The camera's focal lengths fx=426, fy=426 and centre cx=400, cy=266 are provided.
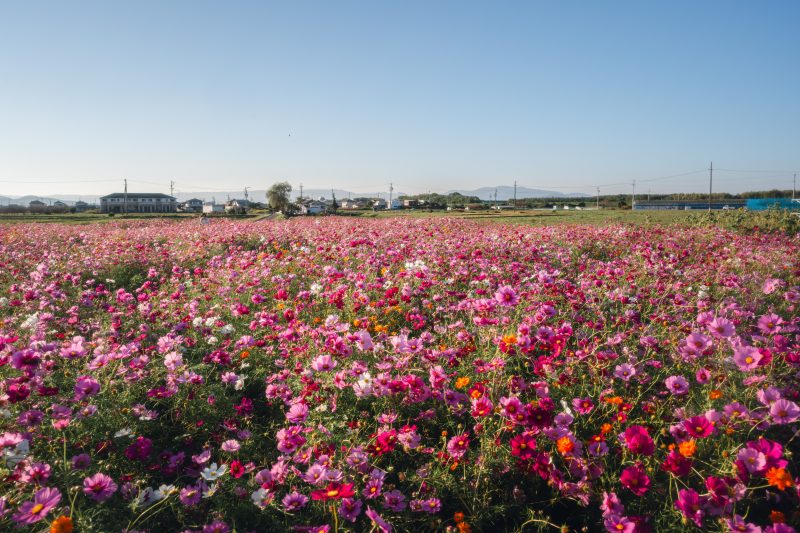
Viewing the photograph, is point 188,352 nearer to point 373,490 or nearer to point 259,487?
point 259,487

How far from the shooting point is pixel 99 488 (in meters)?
1.76

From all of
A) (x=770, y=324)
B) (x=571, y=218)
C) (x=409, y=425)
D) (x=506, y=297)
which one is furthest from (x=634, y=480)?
(x=571, y=218)

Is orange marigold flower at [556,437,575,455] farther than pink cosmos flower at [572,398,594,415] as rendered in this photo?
No

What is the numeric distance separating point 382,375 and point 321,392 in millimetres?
496

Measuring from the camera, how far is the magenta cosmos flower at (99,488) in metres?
1.74

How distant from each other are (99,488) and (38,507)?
0.32 m

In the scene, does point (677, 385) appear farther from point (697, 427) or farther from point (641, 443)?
point (641, 443)

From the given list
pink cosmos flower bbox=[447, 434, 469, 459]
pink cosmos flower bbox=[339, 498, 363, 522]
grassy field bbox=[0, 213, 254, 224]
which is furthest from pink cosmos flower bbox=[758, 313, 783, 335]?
grassy field bbox=[0, 213, 254, 224]

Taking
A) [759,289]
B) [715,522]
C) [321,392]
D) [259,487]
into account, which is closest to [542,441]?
[715,522]

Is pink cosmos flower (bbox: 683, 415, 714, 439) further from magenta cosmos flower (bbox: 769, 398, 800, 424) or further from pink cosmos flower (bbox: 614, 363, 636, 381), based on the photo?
pink cosmos flower (bbox: 614, 363, 636, 381)

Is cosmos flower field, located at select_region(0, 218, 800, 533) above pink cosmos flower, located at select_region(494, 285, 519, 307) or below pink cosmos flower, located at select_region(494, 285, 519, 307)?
below

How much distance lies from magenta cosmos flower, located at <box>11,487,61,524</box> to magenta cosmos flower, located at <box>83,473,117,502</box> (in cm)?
22

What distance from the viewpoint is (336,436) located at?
235 cm

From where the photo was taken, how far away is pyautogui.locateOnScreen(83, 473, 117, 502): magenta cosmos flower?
68.4 inches
